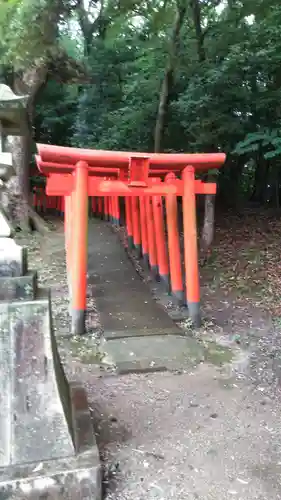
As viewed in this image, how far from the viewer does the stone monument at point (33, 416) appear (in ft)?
8.11

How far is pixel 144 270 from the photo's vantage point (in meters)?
9.84

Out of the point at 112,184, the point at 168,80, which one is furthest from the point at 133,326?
the point at 168,80

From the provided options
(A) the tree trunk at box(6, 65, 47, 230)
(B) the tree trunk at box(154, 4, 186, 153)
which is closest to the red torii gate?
(B) the tree trunk at box(154, 4, 186, 153)

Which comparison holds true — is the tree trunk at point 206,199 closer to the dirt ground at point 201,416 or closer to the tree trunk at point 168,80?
the tree trunk at point 168,80

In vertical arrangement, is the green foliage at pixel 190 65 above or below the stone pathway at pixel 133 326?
above

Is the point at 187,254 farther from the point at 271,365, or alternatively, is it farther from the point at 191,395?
the point at 191,395

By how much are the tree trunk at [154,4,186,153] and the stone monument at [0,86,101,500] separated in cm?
800

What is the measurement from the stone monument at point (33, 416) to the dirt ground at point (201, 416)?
1.19ft

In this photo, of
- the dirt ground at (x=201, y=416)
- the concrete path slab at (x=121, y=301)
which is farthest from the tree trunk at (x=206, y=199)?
the dirt ground at (x=201, y=416)

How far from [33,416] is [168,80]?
8968 millimetres

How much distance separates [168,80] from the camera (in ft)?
33.1

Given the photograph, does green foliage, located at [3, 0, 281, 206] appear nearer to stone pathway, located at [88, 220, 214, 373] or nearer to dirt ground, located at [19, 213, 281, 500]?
stone pathway, located at [88, 220, 214, 373]

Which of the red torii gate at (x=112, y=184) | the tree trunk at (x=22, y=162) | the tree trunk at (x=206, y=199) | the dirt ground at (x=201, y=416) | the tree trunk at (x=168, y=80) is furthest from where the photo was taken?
the tree trunk at (x=22, y=162)

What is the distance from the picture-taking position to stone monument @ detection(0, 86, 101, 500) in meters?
2.47
